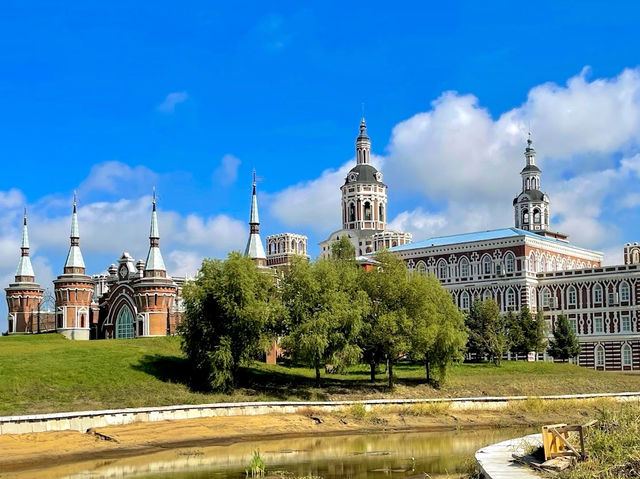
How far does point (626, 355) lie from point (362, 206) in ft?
134

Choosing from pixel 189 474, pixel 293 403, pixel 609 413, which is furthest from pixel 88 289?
pixel 609 413

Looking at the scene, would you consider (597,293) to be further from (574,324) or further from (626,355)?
(626,355)

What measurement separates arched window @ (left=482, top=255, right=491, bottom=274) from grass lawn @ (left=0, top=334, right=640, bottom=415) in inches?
902

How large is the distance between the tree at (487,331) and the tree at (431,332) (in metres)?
16.5

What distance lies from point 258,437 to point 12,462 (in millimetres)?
12414

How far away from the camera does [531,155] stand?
112875 mm

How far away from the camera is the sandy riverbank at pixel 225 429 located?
35625 millimetres

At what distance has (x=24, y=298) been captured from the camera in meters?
86.3

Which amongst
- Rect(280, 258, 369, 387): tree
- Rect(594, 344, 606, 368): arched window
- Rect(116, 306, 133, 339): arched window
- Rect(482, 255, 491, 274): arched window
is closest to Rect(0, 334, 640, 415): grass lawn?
Rect(280, 258, 369, 387): tree

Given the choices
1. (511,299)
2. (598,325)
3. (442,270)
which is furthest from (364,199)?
(598,325)

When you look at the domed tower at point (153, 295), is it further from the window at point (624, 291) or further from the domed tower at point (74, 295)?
the window at point (624, 291)

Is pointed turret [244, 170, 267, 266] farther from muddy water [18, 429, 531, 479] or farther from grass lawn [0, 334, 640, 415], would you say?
muddy water [18, 429, 531, 479]

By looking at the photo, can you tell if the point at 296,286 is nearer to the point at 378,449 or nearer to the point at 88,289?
the point at 378,449

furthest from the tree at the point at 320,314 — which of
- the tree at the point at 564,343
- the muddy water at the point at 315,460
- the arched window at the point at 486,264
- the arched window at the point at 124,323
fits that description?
the arched window at the point at 486,264
